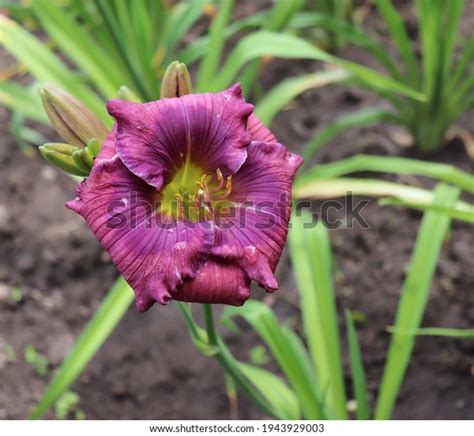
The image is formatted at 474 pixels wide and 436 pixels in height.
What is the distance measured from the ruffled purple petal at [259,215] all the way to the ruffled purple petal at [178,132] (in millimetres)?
26

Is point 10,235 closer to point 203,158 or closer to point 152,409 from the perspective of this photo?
point 152,409

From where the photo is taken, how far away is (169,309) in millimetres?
1394

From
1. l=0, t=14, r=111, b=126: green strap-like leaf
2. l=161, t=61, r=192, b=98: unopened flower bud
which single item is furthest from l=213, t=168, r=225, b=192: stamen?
l=0, t=14, r=111, b=126: green strap-like leaf

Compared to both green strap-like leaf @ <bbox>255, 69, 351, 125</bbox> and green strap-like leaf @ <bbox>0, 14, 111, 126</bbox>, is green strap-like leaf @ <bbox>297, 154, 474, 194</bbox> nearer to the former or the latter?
green strap-like leaf @ <bbox>255, 69, 351, 125</bbox>

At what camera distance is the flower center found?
76cm

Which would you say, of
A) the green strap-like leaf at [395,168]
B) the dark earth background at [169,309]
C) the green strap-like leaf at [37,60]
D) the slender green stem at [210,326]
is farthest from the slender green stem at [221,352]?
the green strap-like leaf at [37,60]

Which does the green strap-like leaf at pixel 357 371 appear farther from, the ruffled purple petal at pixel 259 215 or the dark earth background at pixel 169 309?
the ruffled purple petal at pixel 259 215

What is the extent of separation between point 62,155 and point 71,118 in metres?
0.07

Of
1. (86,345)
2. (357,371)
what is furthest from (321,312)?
(86,345)

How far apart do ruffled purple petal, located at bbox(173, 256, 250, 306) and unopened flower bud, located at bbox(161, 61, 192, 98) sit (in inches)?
8.8

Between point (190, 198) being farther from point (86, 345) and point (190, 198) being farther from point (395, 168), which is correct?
point (395, 168)

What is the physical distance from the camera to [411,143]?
1.59m

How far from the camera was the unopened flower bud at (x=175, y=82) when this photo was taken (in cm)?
76

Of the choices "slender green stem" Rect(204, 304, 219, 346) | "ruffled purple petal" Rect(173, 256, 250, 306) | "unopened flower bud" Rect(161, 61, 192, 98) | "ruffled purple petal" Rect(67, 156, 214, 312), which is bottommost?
"slender green stem" Rect(204, 304, 219, 346)
